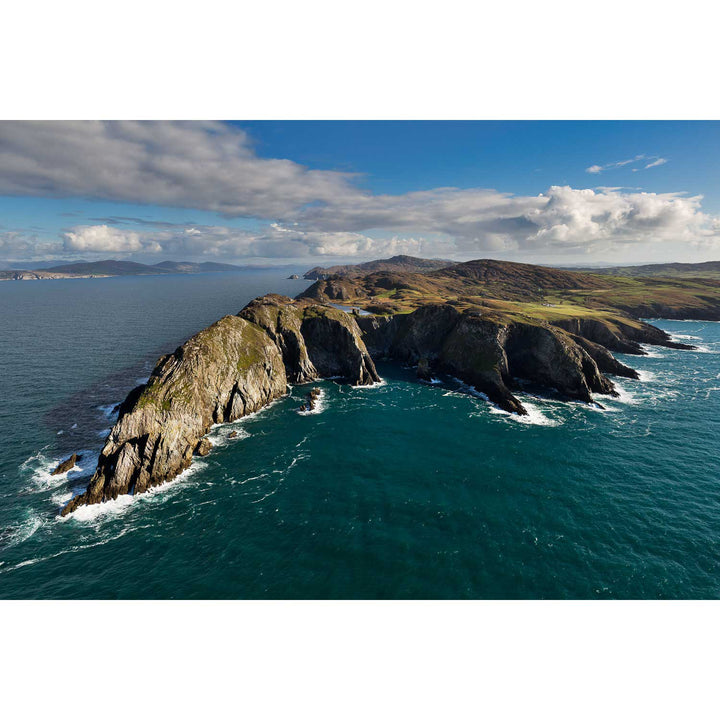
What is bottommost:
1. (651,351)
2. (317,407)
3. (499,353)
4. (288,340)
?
(317,407)

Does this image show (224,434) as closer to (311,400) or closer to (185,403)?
(185,403)

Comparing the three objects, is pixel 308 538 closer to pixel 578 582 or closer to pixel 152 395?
pixel 578 582

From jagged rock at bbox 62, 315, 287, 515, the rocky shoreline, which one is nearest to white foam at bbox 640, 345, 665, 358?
the rocky shoreline

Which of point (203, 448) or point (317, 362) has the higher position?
point (317, 362)

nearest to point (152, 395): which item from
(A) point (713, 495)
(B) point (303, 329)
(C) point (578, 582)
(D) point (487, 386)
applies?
(B) point (303, 329)

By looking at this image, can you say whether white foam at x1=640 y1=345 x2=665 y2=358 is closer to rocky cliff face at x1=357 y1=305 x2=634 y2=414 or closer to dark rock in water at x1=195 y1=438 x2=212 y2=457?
rocky cliff face at x1=357 y1=305 x2=634 y2=414

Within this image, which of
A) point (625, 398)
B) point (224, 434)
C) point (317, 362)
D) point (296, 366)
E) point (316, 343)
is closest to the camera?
point (224, 434)

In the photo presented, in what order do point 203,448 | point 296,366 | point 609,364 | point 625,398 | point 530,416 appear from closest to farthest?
1. point 203,448
2. point 530,416
3. point 625,398
4. point 296,366
5. point 609,364

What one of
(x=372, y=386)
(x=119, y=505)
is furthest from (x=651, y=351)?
(x=119, y=505)
